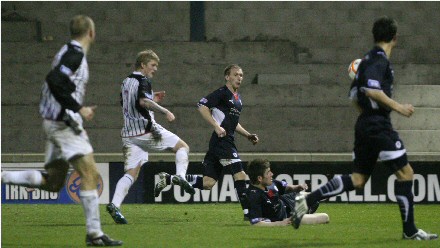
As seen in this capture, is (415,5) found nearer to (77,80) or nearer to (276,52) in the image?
(276,52)

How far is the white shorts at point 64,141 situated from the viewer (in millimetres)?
7742

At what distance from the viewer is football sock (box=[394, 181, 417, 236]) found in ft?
27.0

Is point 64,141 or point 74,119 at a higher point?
point 74,119

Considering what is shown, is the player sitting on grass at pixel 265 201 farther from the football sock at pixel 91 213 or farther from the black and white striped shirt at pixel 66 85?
the black and white striped shirt at pixel 66 85

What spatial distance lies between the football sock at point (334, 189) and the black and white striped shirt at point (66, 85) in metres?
2.12

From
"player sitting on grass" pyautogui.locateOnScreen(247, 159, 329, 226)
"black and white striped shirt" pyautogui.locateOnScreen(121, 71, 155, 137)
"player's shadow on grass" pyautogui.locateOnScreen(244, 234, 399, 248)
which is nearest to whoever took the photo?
"player's shadow on grass" pyautogui.locateOnScreen(244, 234, 399, 248)

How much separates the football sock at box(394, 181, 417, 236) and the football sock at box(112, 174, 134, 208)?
3.66 meters

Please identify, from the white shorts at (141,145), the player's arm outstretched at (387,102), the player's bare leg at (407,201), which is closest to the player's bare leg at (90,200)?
the player's arm outstretched at (387,102)

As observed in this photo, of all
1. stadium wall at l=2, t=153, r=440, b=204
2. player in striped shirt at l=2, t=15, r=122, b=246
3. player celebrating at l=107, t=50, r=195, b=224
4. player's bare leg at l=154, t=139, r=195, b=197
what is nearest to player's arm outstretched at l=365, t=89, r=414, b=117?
player in striped shirt at l=2, t=15, r=122, b=246

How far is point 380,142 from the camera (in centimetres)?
822

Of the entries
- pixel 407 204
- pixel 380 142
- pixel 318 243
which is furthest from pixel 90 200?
pixel 407 204

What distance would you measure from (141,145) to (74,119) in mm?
3667

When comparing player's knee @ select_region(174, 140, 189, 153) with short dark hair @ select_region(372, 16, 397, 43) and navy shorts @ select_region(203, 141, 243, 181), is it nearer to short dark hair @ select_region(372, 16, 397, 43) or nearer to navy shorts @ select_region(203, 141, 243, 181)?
navy shorts @ select_region(203, 141, 243, 181)

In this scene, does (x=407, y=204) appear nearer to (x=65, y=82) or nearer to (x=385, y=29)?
(x=385, y=29)
